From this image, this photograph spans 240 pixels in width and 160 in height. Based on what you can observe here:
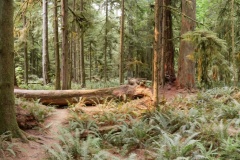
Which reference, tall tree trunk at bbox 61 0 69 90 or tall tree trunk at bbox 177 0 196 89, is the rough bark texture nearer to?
tall tree trunk at bbox 61 0 69 90

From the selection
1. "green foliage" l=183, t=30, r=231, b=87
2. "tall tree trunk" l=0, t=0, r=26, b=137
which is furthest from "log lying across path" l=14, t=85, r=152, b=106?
"tall tree trunk" l=0, t=0, r=26, b=137

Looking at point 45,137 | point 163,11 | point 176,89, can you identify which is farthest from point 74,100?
point 163,11

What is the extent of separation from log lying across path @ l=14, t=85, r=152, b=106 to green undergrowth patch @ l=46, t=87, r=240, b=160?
3.84 feet

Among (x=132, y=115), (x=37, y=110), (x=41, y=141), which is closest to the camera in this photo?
(x=41, y=141)

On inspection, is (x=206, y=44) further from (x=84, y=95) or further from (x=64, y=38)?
(x=64, y=38)

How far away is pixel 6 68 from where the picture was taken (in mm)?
5484

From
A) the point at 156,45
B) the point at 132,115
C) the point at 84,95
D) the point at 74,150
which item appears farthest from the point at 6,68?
the point at 84,95

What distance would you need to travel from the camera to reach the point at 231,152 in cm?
494

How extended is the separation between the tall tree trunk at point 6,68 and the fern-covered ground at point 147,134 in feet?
2.93

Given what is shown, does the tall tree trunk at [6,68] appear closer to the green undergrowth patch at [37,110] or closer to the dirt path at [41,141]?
the dirt path at [41,141]

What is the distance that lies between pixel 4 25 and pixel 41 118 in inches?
137

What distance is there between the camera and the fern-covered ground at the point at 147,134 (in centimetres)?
516

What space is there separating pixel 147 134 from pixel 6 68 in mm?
3835

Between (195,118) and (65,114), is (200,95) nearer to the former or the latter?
(195,118)
